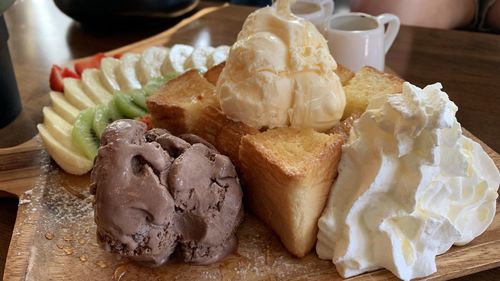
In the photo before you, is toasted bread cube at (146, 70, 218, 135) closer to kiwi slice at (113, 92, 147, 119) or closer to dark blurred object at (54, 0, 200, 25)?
kiwi slice at (113, 92, 147, 119)

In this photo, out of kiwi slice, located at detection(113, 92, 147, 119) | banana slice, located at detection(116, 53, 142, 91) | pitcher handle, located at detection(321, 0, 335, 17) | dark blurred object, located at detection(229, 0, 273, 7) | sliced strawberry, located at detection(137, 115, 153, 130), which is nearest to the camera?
sliced strawberry, located at detection(137, 115, 153, 130)

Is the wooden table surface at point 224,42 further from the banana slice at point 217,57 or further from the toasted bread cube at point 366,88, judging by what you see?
the toasted bread cube at point 366,88

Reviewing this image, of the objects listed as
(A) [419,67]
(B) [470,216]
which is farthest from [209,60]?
(B) [470,216]

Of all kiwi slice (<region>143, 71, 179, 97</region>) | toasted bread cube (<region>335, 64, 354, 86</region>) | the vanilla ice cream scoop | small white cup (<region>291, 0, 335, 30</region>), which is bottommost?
kiwi slice (<region>143, 71, 179, 97</region>)

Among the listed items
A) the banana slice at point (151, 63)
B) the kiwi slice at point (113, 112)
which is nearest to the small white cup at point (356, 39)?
the banana slice at point (151, 63)

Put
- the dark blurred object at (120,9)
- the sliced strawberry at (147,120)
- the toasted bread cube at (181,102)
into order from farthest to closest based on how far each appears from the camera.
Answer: the dark blurred object at (120,9) < the sliced strawberry at (147,120) < the toasted bread cube at (181,102)

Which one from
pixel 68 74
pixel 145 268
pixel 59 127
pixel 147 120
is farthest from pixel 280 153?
pixel 68 74

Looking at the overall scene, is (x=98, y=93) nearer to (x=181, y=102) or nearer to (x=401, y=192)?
(x=181, y=102)

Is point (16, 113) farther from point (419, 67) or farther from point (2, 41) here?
point (419, 67)

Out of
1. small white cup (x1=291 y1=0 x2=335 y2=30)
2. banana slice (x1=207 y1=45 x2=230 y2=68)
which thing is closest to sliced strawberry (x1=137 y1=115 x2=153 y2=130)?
banana slice (x1=207 y1=45 x2=230 y2=68)
